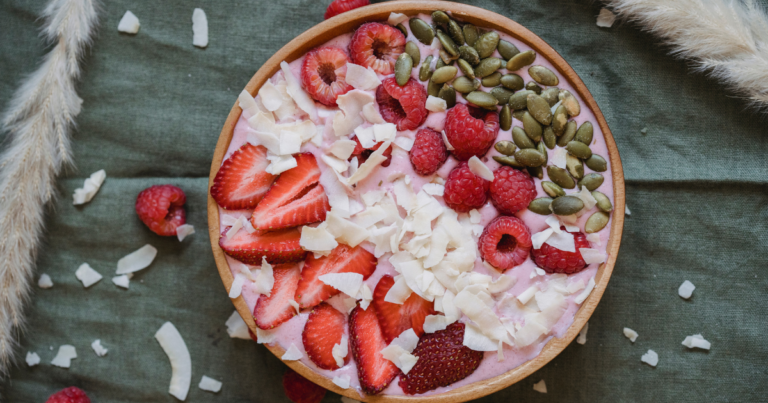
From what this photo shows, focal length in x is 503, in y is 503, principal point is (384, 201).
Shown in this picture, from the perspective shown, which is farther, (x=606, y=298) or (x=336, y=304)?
(x=606, y=298)

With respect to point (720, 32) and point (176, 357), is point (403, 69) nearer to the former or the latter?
point (720, 32)

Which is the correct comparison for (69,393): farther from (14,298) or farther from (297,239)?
(297,239)

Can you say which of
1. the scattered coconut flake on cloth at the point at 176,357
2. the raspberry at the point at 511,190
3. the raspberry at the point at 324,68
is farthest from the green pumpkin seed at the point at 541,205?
the scattered coconut flake on cloth at the point at 176,357

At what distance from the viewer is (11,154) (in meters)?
1.58

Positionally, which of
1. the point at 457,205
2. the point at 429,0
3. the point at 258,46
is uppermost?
the point at 429,0

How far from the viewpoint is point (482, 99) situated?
1265mm

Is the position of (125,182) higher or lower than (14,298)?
higher

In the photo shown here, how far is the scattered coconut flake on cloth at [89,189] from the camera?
164 cm

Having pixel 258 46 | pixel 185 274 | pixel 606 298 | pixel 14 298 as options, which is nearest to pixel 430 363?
pixel 606 298

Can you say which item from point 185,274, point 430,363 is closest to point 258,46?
point 185,274

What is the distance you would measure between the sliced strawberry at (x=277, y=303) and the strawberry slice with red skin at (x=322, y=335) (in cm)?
6

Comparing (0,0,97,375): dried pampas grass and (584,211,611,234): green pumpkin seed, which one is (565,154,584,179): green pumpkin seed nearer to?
(584,211,611,234): green pumpkin seed

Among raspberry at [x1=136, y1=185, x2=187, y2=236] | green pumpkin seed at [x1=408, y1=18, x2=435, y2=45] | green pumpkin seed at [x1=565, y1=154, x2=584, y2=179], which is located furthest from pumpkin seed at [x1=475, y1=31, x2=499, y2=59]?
raspberry at [x1=136, y1=185, x2=187, y2=236]

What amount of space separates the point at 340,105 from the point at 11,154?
111 cm
